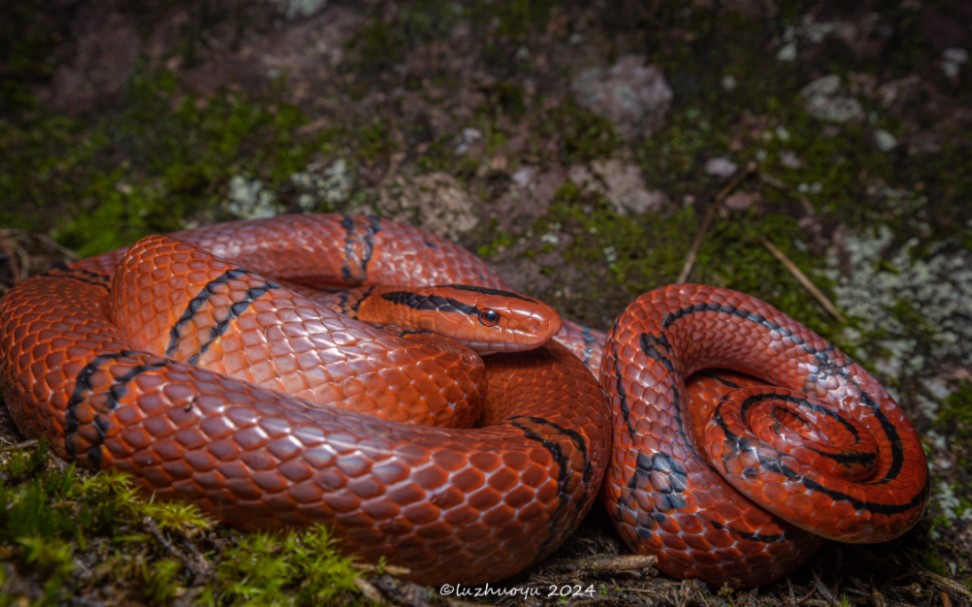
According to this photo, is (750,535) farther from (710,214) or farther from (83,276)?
(83,276)

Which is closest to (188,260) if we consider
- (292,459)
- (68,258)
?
(292,459)

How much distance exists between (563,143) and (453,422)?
2.77 metres

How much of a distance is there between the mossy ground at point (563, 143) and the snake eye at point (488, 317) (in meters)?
1.11

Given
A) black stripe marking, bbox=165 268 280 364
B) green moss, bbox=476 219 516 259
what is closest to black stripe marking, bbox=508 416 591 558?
black stripe marking, bbox=165 268 280 364

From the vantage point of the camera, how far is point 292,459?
2309 millimetres

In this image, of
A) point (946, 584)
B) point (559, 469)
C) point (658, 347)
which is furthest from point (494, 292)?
point (946, 584)

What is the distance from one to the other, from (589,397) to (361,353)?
1159 mm

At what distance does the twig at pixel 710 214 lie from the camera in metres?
4.49

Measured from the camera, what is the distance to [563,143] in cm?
488

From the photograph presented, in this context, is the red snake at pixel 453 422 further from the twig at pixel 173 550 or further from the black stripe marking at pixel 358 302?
the black stripe marking at pixel 358 302

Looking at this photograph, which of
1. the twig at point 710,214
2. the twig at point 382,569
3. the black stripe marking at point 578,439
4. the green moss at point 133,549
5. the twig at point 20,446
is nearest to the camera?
the green moss at point 133,549

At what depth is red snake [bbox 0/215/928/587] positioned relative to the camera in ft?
7.70

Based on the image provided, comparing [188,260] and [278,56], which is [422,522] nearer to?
[188,260]

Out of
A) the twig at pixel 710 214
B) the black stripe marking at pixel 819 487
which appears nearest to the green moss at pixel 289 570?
the black stripe marking at pixel 819 487
